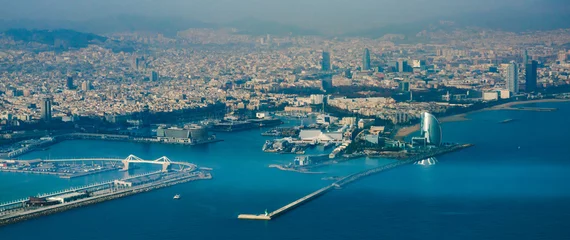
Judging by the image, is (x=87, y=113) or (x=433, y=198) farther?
(x=87, y=113)

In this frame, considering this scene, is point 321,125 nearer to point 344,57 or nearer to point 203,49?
point 344,57

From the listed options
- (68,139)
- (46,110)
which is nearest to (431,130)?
(68,139)

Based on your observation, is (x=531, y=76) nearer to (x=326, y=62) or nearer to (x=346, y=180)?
(x=326, y=62)

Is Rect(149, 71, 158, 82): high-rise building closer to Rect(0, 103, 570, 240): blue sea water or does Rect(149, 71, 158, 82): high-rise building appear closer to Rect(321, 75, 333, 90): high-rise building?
Rect(321, 75, 333, 90): high-rise building

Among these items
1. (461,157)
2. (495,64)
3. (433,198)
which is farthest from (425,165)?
(495,64)

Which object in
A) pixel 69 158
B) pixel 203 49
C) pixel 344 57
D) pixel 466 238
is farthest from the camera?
pixel 203 49
